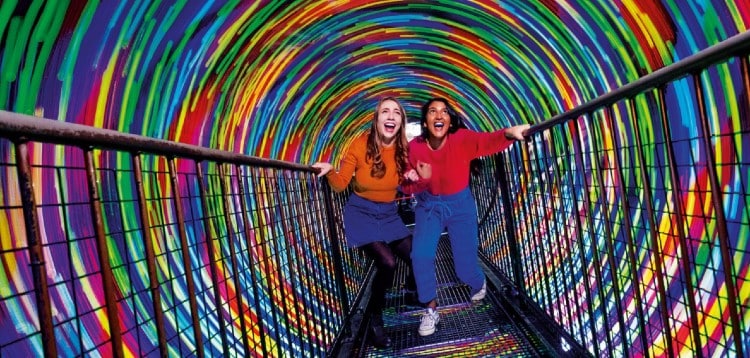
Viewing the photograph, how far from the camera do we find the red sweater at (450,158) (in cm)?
434

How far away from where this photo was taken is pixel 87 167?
150cm

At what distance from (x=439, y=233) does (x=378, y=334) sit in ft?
3.11

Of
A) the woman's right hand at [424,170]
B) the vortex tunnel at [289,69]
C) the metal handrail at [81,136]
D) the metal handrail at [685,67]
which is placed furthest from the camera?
Result: the woman's right hand at [424,170]

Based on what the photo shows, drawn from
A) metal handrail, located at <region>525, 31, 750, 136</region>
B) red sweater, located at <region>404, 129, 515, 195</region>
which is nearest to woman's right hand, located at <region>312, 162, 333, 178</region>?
red sweater, located at <region>404, 129, 515, 195</region>

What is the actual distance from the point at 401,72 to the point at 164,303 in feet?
20.0

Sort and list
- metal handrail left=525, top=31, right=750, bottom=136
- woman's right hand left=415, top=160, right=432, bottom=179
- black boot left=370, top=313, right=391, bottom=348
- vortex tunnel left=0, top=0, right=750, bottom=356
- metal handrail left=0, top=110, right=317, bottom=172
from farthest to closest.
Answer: woman's right hand left=415, top=160, right=432, bottom=179, black boot left=370, top=313, right=391, bottom=348, vortex tunnel left=0, top=0, right=750, bottom=356, metal handrail left=525, top=31, right=750, bottom=136, metal handrail left=0, top=110, right=317, bottom=172

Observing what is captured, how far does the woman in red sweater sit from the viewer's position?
4242mm

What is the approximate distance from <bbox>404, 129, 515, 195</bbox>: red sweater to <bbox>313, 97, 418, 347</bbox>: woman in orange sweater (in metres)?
0.15

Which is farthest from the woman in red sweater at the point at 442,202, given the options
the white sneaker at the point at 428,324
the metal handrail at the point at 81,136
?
the metal handrail at the point at 81,136

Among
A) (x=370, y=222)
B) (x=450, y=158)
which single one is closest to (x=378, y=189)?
(x=370, y=222)

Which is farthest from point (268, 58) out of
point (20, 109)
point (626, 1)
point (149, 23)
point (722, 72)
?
point (722, 72)

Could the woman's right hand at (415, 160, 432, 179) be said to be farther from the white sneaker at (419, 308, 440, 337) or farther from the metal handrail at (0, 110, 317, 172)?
the metal handrail at (0, 110, 317, 172)

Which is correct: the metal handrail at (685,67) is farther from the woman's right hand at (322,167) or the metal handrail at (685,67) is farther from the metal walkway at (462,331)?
the woman's right hand at (322,167)

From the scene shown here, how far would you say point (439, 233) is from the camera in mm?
4332
